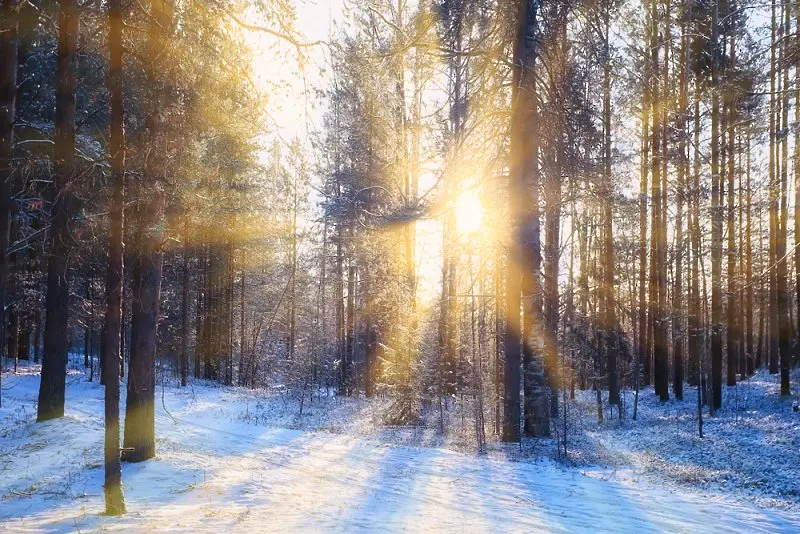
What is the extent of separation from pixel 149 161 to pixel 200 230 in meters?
18.7

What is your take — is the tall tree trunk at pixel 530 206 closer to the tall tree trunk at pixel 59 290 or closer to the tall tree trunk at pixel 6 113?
the tall tree trunk at pixel 59 290

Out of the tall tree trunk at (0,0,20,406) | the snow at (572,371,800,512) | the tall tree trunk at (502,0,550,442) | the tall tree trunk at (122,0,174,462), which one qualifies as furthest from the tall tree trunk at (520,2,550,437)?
the tall tree trunk at (0,0,20,406)

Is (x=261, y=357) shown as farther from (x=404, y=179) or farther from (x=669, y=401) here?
(x=669, y=401)

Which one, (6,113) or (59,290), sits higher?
(6,113)

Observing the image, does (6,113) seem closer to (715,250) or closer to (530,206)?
(530,206)

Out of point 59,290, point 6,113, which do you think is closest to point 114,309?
point 6,113

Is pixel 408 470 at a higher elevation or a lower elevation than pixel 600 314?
lower

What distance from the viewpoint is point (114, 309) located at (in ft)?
19.9

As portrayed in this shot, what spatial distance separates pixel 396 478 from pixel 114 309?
4728 mm

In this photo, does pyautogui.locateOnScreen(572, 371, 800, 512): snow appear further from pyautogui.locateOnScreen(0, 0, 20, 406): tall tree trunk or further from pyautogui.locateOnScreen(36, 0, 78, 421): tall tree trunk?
pyautogui.locateOnScreen(36, 0, 78, 421): tall tree trunk

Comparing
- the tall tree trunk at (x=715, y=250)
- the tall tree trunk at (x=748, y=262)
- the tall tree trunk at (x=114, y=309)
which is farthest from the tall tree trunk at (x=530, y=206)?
the tall tree trunk at (x=748, y=262)

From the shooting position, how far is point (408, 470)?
28.6 ft

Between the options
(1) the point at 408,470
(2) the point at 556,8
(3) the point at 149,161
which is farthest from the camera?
(2) the point at 556,8

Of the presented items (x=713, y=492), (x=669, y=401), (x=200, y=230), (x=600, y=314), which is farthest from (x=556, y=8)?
(x=200, y=230)
